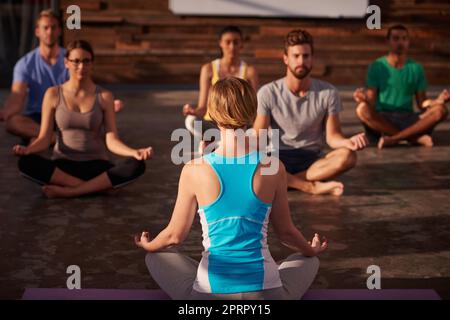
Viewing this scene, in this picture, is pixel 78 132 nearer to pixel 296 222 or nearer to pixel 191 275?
pixel 296 222

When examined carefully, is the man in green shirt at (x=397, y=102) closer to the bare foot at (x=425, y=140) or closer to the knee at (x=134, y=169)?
the bare foot at (x=425, y=140)

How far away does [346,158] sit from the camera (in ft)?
18.6

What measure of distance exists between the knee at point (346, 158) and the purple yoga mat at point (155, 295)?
7.78 feet

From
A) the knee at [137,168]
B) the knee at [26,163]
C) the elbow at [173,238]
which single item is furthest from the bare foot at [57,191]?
the elbow at [173,238]

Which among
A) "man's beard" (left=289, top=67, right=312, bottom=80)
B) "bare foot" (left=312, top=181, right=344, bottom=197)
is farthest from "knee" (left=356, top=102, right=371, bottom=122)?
"man's beard" (left=289, top=67, right=312, bottom=80)

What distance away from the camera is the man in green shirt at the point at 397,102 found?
743 centimetres

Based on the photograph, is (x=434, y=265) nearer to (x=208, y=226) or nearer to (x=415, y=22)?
(x=208, y=226)

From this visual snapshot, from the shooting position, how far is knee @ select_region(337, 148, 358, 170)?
5.68 meters

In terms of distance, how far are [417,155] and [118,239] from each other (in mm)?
3371

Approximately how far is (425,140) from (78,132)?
345 cm

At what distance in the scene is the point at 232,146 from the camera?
10.0 ft

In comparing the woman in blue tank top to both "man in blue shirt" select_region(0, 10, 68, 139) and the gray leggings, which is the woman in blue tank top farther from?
"man in blue shirt" select_region(0, 10, 68, 139)

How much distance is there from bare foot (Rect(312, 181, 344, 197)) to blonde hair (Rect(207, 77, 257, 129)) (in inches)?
111

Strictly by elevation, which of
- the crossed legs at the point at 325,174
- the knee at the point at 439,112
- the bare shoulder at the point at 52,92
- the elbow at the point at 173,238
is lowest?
the crossed legs at the point at 325,174
